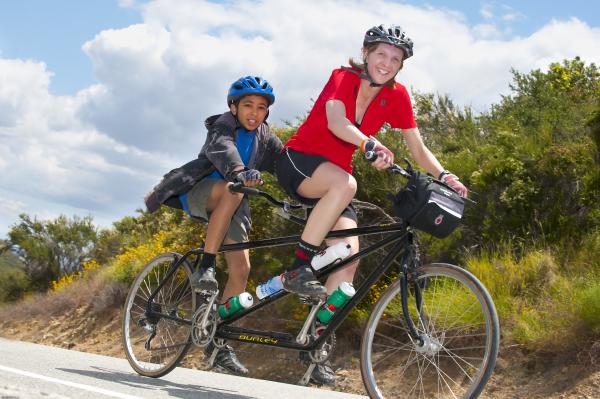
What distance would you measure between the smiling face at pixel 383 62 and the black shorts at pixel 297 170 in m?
0.65

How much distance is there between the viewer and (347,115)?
5039 mm

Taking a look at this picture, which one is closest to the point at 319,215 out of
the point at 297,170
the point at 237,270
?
the point at 297,170

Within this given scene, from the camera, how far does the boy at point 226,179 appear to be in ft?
18.7

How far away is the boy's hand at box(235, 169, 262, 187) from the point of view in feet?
16.8

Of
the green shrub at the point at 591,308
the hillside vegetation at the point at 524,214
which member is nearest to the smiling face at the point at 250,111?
the hillside vegetation at the point at 524,214

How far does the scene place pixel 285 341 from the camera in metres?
5.23

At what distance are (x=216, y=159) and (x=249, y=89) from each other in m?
0.65

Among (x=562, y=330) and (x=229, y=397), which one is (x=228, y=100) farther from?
(x=562, y=330)

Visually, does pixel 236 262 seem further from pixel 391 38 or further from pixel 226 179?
pixel 391 38

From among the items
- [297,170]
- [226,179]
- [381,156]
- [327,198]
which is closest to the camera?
[381,156]

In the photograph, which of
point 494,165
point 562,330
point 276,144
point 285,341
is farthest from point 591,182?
point 285,341

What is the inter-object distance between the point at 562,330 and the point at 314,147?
3298 mm

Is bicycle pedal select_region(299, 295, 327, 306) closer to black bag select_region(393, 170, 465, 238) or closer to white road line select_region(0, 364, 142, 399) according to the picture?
black bag select_region(393, 170, 465, 238)

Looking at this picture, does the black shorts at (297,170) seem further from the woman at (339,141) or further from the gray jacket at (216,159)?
the gray jacket at (216,159)
